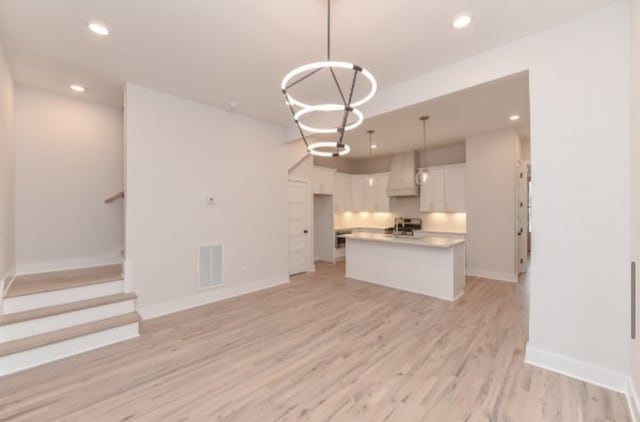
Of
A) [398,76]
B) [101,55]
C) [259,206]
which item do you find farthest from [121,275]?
Result: [398,76]

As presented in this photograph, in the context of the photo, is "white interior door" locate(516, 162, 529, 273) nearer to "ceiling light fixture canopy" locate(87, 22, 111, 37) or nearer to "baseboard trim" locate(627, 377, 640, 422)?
"baseboard trim" locate(627, 377, 640, 422)

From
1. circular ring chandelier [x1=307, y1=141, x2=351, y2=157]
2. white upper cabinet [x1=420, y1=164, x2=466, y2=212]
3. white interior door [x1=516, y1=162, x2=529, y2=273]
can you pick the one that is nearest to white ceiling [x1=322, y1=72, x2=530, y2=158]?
white upper cabinet [x1=420, y1=164, x2=466, y2=212]

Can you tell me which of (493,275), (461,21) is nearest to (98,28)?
(461,21)

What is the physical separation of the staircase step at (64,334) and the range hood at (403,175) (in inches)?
247

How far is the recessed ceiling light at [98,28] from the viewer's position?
8.19 ft

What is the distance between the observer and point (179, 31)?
259 centimetres

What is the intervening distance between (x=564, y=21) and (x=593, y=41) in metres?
0.31

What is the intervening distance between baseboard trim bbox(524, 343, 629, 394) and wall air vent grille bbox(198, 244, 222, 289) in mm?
4182

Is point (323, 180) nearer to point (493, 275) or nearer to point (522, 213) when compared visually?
point (493, 275)

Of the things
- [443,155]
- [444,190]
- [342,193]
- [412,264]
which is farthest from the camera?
[342,193]

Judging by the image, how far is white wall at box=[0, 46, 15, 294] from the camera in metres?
2.93

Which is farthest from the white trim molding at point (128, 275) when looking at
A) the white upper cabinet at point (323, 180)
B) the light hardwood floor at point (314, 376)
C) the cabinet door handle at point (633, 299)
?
the cabinet door handle at point (633, 299)

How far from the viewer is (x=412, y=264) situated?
4.89 m

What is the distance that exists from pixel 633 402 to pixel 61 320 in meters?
5.18
